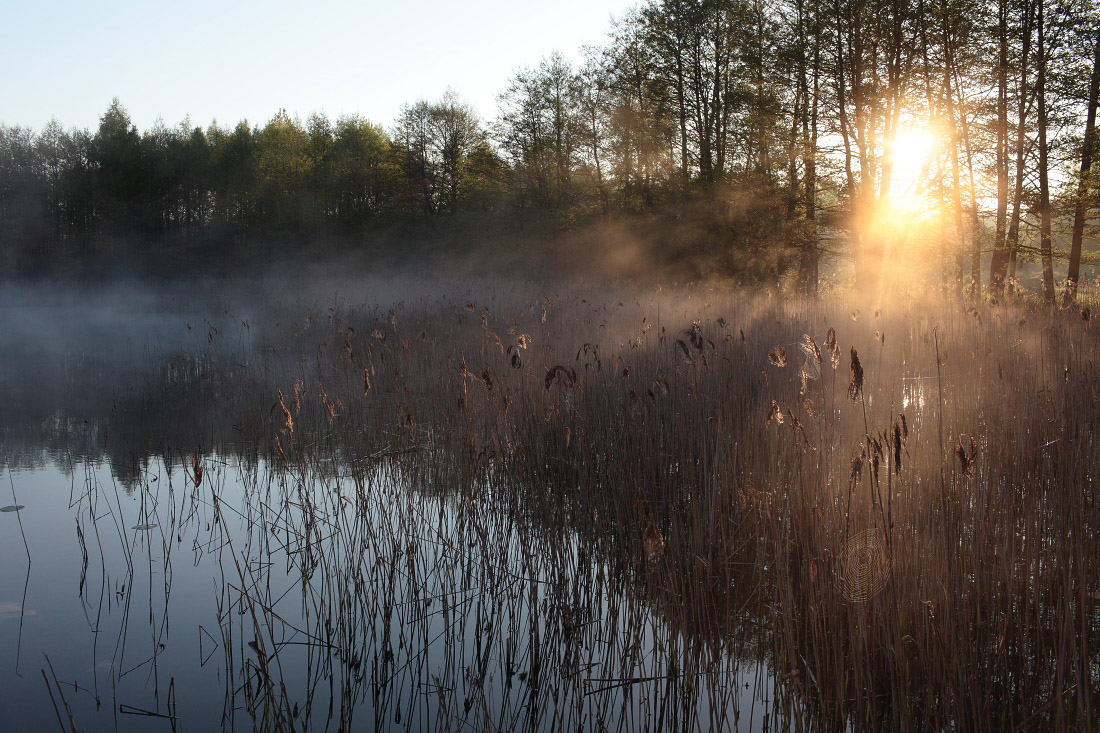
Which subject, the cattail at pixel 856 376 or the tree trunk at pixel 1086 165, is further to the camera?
the tree trunk at pixel 1086 165

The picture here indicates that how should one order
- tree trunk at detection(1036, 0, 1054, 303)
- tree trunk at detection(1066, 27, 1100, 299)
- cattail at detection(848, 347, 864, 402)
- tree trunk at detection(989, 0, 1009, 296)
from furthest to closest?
1. tree trunk at detection(989, 0, 1009, 296)
2. tree trunk at detection(1036, 0, 1054, 303)
3. tree trunk at detection(1066, 27, 1100, 299)
4. cattail at detection(848, 347, 864, 402)

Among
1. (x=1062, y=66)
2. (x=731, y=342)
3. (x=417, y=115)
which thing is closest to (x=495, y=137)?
(x=417, y=115)

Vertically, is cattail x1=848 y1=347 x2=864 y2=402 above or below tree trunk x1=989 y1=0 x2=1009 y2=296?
below

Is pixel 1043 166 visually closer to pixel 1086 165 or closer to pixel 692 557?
pixel 1086 165

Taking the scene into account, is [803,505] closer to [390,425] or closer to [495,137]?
[390,425]

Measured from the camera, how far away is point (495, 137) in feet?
84.8

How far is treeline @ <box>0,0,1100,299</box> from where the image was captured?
44.2 ft

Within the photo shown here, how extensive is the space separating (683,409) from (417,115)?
30575 mm

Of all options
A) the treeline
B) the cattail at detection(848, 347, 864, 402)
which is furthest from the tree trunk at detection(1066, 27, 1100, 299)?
the cattail at detection(848, 347, 864, 402)

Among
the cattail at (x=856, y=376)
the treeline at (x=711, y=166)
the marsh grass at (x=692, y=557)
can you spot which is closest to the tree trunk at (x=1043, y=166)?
the treeline at (x=711, y=166)

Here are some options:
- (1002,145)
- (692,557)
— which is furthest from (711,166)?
(692,557)

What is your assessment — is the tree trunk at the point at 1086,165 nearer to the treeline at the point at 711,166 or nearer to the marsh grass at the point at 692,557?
the treeline at the point at 711,166

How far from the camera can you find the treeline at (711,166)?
44.2ft

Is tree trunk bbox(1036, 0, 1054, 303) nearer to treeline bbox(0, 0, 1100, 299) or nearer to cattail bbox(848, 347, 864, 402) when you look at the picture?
treeline bbox(0, 0, 1100, 299)
